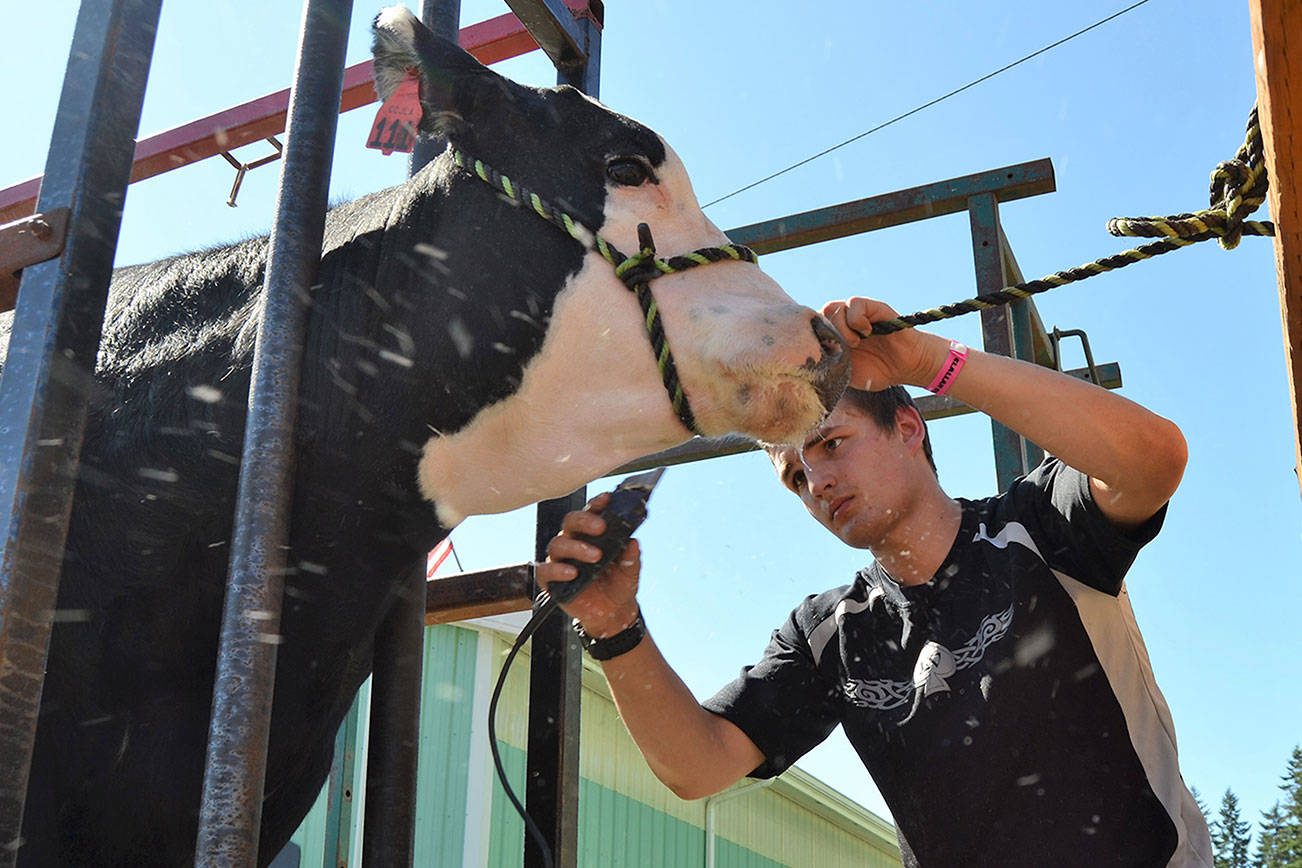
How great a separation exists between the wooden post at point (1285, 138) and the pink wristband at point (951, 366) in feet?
4.23

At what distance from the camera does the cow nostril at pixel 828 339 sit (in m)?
2.41

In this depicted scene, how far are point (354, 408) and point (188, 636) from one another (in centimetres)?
51

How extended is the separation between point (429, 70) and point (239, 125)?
10.9ft

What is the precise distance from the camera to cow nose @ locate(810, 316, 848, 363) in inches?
95.0

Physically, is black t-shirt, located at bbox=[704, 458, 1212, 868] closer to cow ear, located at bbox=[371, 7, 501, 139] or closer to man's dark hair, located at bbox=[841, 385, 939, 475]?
man's dark hair, located at bbox=[841, 385, 939, 475]

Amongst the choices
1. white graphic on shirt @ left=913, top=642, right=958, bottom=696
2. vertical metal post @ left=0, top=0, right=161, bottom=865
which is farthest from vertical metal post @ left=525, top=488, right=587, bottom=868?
vertical metal post @ left=0, top=0, right=161, bottom=865

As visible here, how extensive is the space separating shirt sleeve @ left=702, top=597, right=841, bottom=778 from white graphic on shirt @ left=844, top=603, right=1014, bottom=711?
247 mm

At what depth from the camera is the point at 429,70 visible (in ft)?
8.25

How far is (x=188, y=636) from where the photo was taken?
7.54ft

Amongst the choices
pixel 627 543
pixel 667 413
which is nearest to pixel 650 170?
pixel 667 413

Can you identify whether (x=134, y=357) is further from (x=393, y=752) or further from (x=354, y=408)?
(x=393, y=752)

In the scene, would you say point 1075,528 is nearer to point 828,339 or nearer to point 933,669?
point 933,669

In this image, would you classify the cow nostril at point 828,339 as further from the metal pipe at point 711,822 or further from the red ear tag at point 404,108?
the metal pipe at point 711,822

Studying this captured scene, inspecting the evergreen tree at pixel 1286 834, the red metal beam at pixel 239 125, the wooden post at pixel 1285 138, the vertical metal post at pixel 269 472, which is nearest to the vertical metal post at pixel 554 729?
the vertical metal post at pixel 269 472
